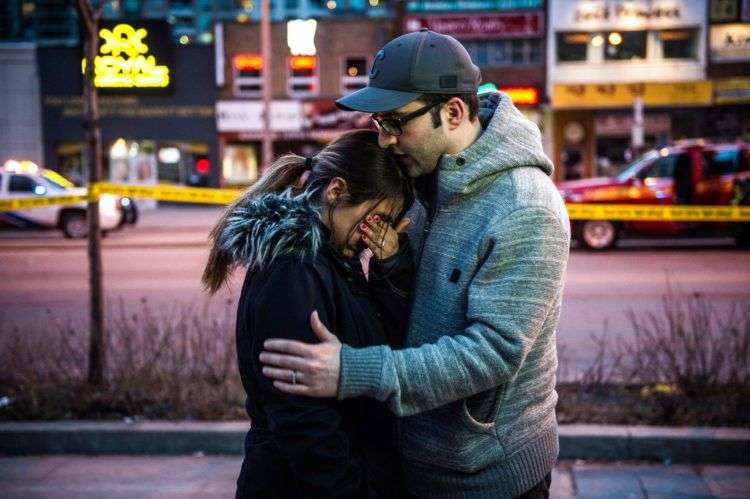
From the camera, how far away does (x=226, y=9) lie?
55250 mm

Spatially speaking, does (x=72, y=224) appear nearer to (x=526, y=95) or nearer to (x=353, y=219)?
(x=353, y=219)

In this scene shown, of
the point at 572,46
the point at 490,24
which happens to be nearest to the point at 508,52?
the point at 490,24

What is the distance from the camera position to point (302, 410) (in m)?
1.89

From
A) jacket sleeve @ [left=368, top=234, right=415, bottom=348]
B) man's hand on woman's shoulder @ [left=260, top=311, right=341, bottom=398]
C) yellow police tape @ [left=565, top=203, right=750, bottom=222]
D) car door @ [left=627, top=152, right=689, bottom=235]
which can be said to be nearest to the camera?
man's hand on woman's shoulder @ [left=260, top=311, right=341, bottom=398]

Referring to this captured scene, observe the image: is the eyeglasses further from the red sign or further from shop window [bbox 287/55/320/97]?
the red sign

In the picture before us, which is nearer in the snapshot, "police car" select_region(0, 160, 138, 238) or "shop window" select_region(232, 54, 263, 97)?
"police car" select_region(0, 160, 138, 238)

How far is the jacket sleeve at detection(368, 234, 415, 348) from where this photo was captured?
2186 mm

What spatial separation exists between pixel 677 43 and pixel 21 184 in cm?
2715

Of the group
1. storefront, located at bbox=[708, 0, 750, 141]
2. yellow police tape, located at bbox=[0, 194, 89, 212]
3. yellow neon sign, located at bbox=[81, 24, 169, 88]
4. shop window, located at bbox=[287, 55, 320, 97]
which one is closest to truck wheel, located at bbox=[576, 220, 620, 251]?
yellow police tape, located at bbox=[0, 194, 89, 212]

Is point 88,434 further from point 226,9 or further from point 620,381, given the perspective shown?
point 226,9

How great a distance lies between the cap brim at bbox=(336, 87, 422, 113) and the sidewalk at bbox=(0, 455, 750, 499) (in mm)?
3005

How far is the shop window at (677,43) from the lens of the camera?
34656 millimetres

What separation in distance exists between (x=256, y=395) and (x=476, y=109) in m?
0.95

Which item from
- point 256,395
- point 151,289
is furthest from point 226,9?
point 256,395
